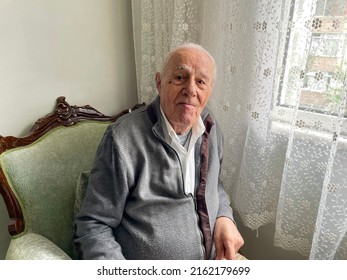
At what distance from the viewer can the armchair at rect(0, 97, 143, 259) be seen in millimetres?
1008

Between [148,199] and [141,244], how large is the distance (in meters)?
0.14

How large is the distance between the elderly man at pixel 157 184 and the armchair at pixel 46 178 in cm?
17

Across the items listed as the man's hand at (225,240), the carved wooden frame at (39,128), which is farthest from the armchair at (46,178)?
the man's hand at (225,240)

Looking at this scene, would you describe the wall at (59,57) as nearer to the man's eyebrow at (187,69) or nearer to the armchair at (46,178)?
the armchair at (46,178)

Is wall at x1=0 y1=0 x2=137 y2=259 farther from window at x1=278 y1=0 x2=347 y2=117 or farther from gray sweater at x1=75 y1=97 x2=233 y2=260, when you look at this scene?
window at x1=278 y1=0 x2=347 y2=117

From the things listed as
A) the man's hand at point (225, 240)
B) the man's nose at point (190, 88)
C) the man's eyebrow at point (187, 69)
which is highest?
the man's eyebrow at point (187, 69)

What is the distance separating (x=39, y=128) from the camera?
45.1 inches

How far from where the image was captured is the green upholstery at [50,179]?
1.02 m

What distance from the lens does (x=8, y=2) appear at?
1043mm

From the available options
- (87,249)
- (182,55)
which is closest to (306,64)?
(182,55)

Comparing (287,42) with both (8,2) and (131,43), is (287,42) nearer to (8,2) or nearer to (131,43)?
(131,43)

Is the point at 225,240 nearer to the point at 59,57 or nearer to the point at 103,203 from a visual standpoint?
the point at 103,203

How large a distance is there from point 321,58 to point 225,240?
0.68m

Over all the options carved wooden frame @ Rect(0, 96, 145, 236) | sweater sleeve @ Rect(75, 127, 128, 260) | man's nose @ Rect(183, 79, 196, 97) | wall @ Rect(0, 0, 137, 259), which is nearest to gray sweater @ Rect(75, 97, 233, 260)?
sweater sleeve @ Rect(75, 127, 128, 260)
